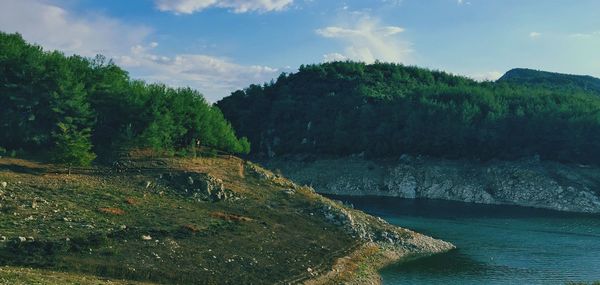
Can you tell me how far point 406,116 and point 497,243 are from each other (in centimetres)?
7287

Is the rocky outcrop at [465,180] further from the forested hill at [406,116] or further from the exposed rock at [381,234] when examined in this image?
the exposed rock at [381,234]

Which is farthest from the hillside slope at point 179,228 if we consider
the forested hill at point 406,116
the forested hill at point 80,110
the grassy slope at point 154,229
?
the forested hill at point 406,116

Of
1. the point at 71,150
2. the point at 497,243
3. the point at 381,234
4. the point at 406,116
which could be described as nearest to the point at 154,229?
the point at 71,150

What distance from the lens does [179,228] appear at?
49.2m

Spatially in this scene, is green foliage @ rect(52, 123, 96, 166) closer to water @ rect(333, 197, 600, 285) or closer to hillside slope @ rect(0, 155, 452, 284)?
hillside slope @ rect(0, 155, 452, 284)

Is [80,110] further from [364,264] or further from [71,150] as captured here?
[364,264]

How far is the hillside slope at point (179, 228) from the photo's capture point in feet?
128

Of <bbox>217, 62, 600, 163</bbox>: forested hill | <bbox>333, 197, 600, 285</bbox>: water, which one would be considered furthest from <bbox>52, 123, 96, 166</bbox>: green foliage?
<bbox>217, 62, 600, 163</bbox>: forested hill

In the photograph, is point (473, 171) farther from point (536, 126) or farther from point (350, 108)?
point (350, 108)

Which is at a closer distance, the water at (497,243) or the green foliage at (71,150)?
the water at (497,243)

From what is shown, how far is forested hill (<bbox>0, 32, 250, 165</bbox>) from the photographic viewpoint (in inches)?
2665

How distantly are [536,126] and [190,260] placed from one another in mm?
102622

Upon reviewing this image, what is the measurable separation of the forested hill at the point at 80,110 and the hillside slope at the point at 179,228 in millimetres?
4030

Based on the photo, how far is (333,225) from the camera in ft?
200
